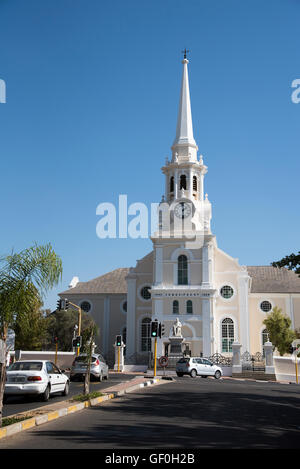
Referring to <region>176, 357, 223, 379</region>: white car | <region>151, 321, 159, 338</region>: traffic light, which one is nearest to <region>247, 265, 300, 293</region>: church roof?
<region>176, 357, 223, 379</region>: white car

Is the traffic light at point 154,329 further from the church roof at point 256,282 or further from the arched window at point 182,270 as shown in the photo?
the church roof at point 256,282

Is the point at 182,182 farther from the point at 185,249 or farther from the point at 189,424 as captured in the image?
the point at 189,424

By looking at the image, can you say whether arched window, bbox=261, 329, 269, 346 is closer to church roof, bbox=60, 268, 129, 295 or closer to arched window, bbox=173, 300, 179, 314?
arched window, bbox=173, 300, 179, 314

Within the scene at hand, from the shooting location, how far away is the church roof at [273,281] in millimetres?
50684

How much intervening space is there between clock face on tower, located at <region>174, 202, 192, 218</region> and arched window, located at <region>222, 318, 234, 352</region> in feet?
35.8

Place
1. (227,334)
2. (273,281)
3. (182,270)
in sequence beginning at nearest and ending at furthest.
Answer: (227,334) < (182,270) < (273,281)

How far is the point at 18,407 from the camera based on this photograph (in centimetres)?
1373

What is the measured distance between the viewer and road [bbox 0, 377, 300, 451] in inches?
334

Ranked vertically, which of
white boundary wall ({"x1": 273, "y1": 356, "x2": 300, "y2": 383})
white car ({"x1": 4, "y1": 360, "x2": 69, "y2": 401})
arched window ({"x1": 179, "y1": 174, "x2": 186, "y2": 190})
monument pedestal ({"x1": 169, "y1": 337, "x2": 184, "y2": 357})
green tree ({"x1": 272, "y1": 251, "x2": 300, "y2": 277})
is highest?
arched window ({"x1": 179, "y1": 174, "x2": 186, "y2": 190})

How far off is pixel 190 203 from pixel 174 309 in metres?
10.6

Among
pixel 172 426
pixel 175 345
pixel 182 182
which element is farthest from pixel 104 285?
pixel 172 426

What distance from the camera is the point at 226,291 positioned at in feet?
154

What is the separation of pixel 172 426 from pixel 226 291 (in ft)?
122
